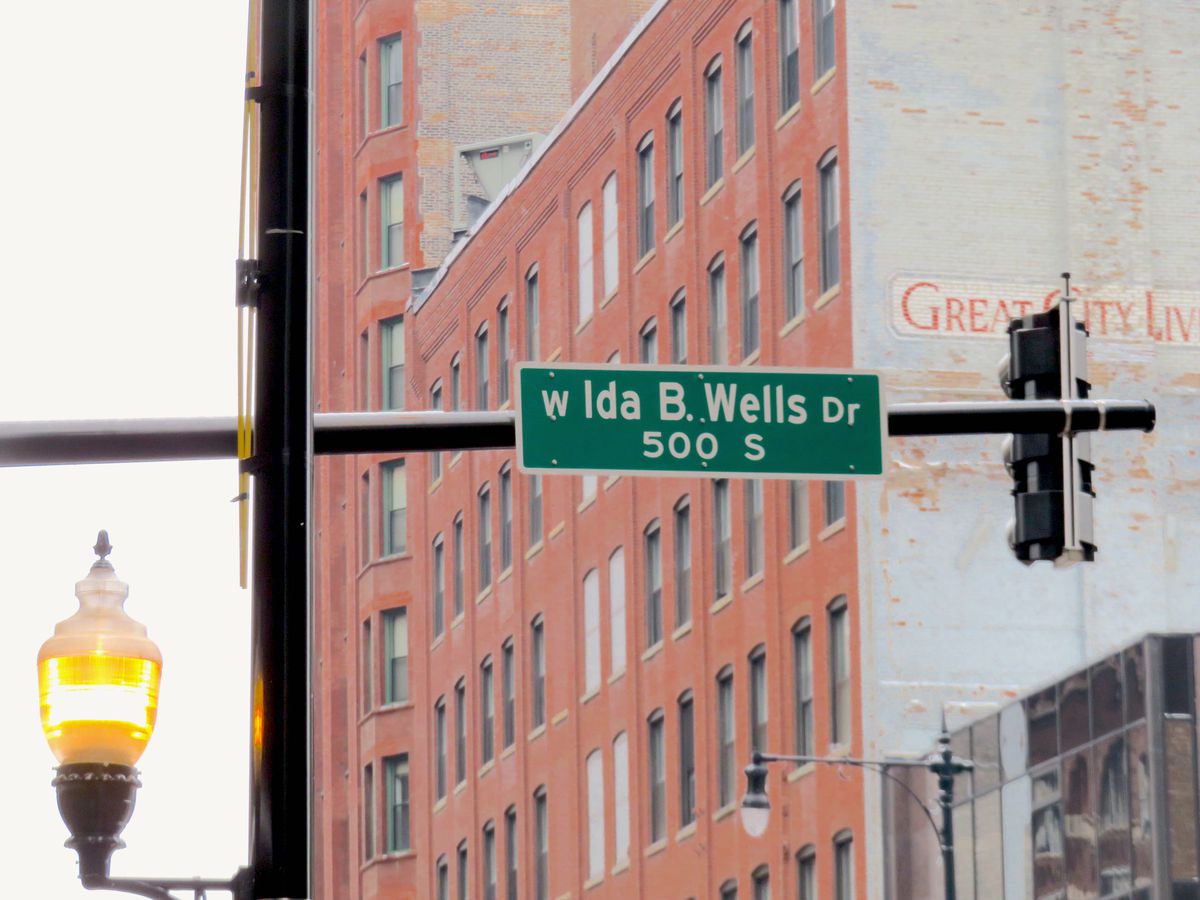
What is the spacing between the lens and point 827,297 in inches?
1815

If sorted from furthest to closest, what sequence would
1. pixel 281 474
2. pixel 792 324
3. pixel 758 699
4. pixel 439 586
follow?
pixel 439 586 → pixel 758 699 → pixel 792 324 → pixel 281 474

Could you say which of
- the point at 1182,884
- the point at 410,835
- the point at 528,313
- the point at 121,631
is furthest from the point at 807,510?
the point at 121,631

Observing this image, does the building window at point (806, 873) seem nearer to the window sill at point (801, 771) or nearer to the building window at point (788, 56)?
the window sill at point (801, 771)

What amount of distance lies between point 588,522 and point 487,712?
893cm

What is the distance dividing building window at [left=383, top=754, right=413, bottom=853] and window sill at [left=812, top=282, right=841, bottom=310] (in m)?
27.7

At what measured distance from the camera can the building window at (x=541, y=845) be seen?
5959cm

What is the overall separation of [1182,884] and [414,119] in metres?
42.4

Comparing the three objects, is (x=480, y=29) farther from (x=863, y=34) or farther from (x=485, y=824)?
(x=863, y=34)

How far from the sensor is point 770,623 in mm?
47062

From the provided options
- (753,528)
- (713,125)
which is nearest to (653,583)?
(753,528)

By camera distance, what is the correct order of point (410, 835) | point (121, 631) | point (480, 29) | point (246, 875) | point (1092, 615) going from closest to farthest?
point (246, 875) < point (121, 631) < point (1092, 615) < point (410, 835) < point (480, 29)

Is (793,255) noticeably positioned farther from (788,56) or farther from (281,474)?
(281,474)

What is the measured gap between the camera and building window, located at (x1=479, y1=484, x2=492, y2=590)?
6481cm

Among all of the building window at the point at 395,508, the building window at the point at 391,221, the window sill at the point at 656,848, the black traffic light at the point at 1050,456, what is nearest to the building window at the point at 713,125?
the window sill at the point at 656,848
